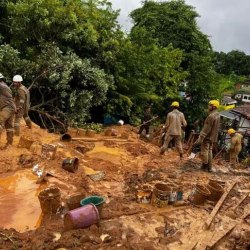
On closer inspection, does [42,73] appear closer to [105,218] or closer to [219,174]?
[219,174]

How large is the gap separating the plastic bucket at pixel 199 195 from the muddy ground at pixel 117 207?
0.44 feet

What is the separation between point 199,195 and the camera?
7238mm

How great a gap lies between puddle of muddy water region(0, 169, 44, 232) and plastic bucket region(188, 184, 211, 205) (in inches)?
116

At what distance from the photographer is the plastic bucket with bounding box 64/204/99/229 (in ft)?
18.1

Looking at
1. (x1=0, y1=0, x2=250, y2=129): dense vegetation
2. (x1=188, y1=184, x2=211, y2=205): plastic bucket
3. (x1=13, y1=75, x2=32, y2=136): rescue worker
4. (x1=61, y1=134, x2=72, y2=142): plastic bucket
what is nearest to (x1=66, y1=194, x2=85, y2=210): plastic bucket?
(x1=188, y1=184, x2=211, y2=205): plastic bucket

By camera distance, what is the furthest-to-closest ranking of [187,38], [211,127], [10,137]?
[187,38]
[10,137]
[211,127]

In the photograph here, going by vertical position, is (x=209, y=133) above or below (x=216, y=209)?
above

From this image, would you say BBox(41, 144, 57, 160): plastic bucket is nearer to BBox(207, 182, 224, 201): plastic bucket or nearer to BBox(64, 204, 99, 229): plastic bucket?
BBox(64, 204, 99, 229): plastic bucket

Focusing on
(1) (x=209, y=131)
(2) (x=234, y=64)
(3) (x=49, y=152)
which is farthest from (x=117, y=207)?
(2) (x=234, y=64)

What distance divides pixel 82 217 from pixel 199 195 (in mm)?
2654

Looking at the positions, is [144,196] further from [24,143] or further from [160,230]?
[24,143]

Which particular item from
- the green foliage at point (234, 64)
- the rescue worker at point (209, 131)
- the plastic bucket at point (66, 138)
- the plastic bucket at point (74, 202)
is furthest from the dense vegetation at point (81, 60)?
the green foliage at point (234, 64)

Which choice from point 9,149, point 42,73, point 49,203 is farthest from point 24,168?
point 42,73

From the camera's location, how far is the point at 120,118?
20.0 metres
